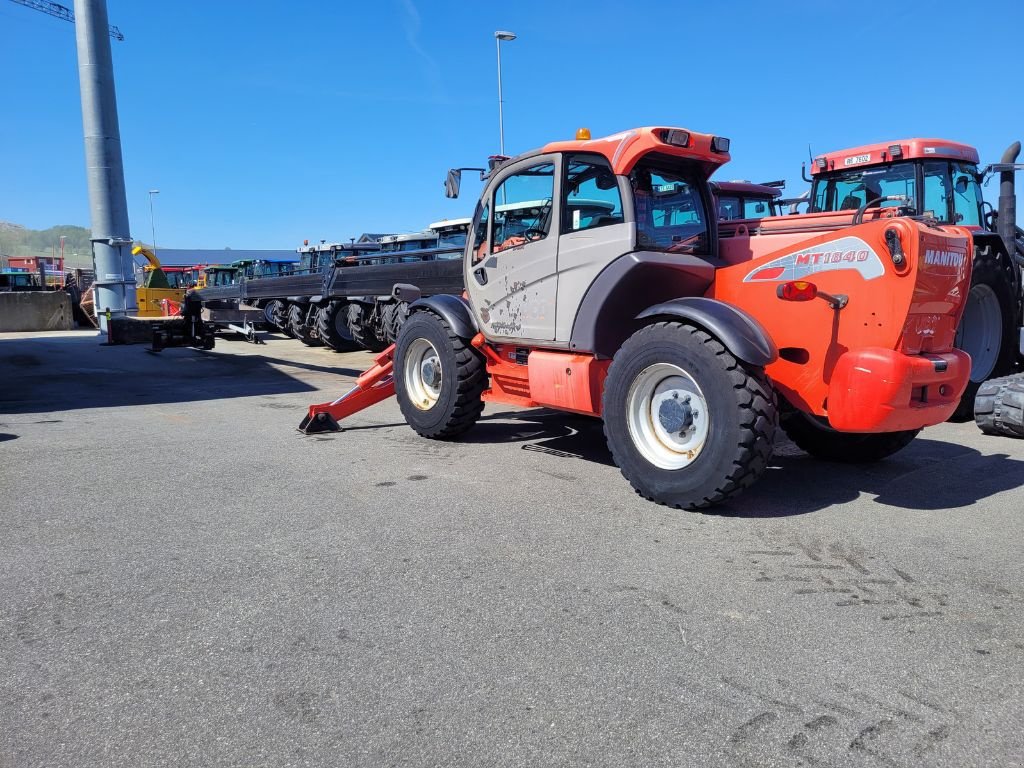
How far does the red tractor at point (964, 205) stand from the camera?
26.2ft

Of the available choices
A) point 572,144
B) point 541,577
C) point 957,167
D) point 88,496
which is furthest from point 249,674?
point 957,167

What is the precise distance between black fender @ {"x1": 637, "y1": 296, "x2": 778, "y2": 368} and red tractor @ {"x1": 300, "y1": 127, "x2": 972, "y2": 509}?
1 cm

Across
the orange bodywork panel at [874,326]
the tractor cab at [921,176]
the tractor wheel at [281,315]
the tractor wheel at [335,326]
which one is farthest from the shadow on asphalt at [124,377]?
the tractor cab at [921,176]

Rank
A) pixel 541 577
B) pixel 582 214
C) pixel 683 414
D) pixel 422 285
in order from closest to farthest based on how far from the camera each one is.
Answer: pixel 541 577 → pixel 683 414 → pixel 582 214 → pixel 422 285

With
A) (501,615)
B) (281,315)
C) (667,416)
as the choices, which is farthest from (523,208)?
(281,315)

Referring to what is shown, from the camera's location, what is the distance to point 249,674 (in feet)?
9.11

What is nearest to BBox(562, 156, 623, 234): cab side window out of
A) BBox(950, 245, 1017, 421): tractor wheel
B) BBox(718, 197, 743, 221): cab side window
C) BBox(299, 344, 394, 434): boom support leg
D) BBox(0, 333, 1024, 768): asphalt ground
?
BBox(0, 333, 1024, 768): asphalt ground

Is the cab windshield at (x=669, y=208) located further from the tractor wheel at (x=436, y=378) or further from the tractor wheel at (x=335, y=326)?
the tractor wheel at (x=335, y=326)

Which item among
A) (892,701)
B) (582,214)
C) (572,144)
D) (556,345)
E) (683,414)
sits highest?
(572,144)

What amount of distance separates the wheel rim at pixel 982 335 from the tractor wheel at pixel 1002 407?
46.7 inches

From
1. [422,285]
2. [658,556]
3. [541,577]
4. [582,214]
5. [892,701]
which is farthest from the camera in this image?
[422,285]

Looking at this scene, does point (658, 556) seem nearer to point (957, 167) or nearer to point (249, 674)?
point (249, 674)

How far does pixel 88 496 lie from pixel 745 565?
4109 millimetres

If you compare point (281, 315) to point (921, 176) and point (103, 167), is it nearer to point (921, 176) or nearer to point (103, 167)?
point (103, 167)
